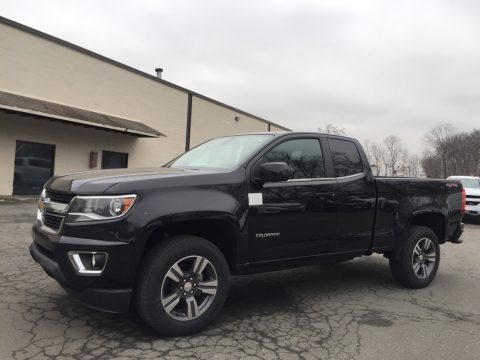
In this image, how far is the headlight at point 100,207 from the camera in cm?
353

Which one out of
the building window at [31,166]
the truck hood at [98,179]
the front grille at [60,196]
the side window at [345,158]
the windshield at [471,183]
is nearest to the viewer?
the truck hood at [98,179]

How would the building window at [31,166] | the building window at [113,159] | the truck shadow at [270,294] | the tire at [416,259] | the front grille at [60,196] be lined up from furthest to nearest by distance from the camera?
the building window at [113,159]
the building window at [31,166]
the tire at [416,259]
the truck shadow at [270,294]
the front grille at [60,196]

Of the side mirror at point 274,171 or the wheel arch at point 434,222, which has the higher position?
the side mirror at point 274,171

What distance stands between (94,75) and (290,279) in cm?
1557

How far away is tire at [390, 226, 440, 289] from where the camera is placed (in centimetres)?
573

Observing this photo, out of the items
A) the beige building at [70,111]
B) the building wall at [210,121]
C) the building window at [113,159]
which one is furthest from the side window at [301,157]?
the building wall at [210,121]

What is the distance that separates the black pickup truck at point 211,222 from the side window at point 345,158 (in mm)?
16

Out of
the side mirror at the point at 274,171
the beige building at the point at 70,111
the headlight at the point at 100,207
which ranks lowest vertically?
the headlight at the point at 100,207

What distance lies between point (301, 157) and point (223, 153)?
0.86 m

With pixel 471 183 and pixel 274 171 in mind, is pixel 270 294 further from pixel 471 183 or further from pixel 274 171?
pixel 471 183

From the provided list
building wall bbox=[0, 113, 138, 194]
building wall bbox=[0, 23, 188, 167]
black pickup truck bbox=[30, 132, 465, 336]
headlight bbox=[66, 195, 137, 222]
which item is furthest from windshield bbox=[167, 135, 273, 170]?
building wall bbox=[0, 23, 188, 167]

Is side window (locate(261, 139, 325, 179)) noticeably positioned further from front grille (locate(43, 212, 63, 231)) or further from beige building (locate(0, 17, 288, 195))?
beige building (locate(0, 17, 288, 195))

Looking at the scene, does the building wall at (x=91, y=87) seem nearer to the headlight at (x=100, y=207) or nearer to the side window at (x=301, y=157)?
the side window at (x=301, y=157)

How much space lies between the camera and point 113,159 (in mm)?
20297
